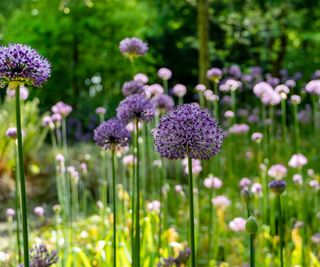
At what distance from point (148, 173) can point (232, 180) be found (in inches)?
84.6

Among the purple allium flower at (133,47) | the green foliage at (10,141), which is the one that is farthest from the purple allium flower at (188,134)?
the green foliage at (10,141)

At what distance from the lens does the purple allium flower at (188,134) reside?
1.50 m

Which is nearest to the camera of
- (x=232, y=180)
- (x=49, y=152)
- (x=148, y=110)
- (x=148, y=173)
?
(x=148, y=110)

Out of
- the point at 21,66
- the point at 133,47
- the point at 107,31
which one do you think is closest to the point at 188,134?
the point at 21,66

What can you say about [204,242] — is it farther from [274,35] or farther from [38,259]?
[274,35]

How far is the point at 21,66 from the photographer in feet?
4.85

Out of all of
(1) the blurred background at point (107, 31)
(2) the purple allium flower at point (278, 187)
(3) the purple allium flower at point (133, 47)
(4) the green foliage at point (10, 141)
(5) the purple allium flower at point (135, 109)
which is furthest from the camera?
(1) the blurred background at point (107, 31)

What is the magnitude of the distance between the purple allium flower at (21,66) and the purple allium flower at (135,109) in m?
0.74

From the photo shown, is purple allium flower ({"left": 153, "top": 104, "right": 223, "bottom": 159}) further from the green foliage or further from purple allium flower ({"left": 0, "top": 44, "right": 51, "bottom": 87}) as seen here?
the green foliage

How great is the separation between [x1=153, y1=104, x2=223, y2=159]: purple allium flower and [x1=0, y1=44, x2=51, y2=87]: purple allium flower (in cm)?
37

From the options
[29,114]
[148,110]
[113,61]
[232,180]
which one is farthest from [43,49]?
[148,110]

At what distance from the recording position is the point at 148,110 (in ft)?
7.51

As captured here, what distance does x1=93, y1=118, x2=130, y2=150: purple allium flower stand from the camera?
7.20 ft

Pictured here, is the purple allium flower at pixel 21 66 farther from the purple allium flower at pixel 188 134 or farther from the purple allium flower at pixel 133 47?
the purple allium flower at pixel 133 47
